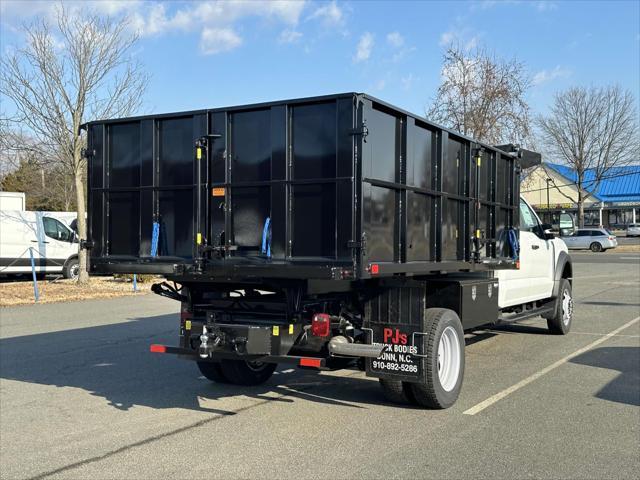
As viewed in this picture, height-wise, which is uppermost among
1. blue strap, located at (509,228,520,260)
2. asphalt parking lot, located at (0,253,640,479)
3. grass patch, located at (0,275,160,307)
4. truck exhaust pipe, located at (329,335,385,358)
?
blue strap, located at (509,228,520,260)

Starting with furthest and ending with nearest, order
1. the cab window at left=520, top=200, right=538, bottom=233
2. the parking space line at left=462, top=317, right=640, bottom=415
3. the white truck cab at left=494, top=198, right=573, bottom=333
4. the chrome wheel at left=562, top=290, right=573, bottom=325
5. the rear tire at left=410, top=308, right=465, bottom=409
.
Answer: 1. the chrome wheel at left=562, top=290, right=573, bottom=325
2. the cab window at left=520, top=200, right=538, bottom=233
3. the white truck cab at left=494, top=198, right=573, bottom=333
4. the parking space line at left=462, top=317, right=640, bottom=415
5. the rear tire at left=410, top=308, right=465, bottom=409

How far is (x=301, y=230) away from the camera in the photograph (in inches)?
213

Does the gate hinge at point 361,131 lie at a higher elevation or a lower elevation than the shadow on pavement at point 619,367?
higher

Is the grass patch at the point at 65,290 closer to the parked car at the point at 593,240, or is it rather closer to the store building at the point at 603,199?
the parked car at the point at 593,240

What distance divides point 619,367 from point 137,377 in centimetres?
589

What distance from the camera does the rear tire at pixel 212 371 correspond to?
7383mm

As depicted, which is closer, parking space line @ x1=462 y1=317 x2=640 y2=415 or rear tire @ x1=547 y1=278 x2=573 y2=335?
parking space line @ x1=462 y1=317 x2=640 y2=415

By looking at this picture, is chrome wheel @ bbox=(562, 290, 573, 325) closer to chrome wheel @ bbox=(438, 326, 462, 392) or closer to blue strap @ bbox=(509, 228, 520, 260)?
blue strap @ bbox=(509, 228, 520, 260)

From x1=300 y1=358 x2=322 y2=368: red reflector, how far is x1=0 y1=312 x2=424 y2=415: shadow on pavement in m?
1.15

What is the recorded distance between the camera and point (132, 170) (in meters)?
6.32

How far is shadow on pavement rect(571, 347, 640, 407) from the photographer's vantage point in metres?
6.80

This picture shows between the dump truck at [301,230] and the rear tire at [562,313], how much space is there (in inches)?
172

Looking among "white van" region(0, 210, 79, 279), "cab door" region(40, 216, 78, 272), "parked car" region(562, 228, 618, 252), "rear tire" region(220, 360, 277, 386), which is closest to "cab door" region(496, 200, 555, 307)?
"rear tire" region(220, 360, 277, 386)

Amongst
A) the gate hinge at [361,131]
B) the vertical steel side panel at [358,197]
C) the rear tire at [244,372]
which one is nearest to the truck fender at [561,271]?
the rear tire at [244,372]
